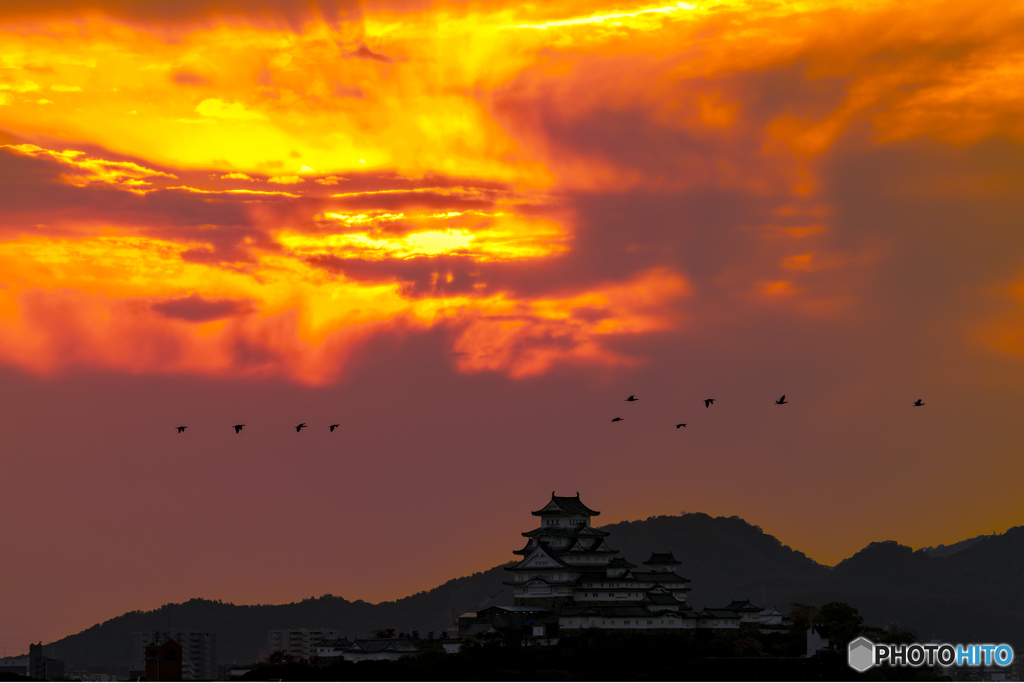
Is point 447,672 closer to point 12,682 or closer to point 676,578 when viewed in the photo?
point 676,578

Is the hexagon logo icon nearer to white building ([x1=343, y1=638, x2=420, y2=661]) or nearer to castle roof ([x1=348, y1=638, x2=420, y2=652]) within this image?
white building ([x1=343, y1=638, x2=420, y2=661])

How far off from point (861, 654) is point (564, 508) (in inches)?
1762

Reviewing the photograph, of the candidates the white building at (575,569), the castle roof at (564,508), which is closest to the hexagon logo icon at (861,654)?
the white building at (575,569)

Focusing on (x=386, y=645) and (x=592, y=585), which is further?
(x=386, y=645)

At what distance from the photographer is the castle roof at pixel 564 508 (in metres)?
166

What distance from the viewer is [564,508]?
167000 millimetres

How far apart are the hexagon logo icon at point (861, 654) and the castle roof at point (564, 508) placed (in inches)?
1648

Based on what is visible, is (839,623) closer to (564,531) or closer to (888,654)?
(888,654)

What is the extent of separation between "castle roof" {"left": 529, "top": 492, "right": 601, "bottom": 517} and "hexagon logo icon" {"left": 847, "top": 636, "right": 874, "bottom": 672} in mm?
41856

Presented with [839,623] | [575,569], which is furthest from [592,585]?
[839,623]

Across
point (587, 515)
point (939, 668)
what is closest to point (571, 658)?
point (587, 515)

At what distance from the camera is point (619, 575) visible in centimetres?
14850

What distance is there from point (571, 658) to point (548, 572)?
18.6 meters

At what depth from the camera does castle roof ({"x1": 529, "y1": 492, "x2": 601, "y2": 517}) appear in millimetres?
166000
